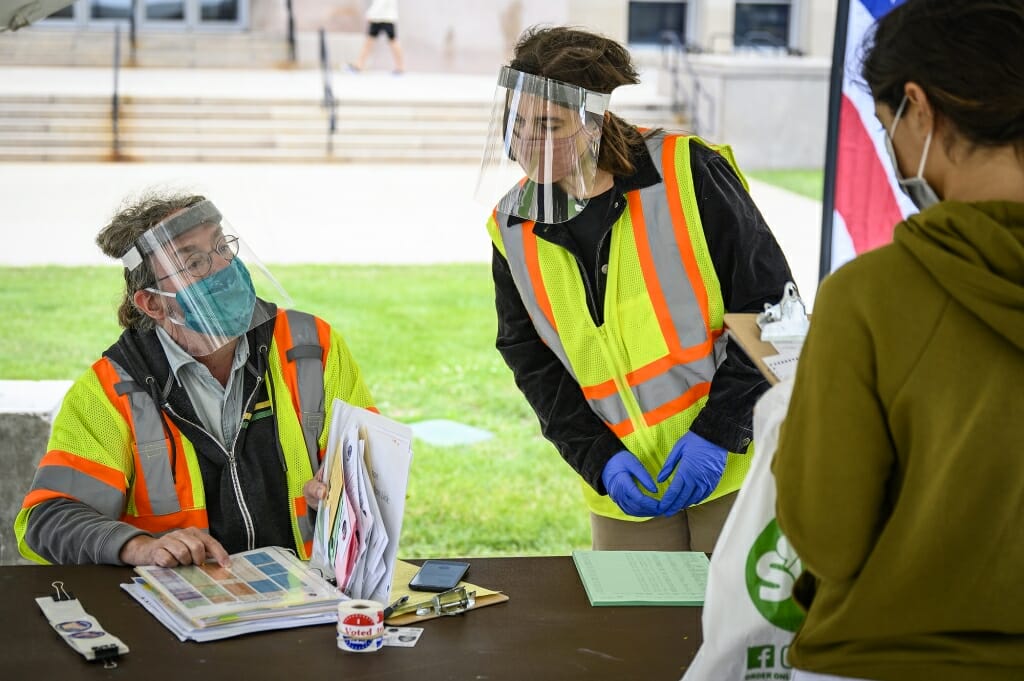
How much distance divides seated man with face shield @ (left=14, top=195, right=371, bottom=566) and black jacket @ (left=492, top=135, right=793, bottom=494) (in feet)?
1.61

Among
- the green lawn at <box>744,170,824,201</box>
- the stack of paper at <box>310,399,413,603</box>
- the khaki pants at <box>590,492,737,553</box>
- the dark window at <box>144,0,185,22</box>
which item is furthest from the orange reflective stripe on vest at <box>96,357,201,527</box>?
the dark window at <box>144,0,185,22</box>

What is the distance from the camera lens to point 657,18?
23.3m

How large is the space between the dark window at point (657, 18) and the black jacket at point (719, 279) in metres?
21.3

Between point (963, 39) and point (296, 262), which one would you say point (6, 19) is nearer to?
point (963, 39)

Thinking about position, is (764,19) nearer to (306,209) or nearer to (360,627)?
(306,209)

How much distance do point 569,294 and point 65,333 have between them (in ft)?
21.1

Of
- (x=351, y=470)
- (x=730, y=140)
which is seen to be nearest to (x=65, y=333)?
(x=351, y=470)

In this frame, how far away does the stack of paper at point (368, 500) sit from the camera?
7.11 ft

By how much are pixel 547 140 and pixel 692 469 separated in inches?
31.1

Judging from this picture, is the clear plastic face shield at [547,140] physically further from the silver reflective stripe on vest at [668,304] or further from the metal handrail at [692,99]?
the metal handrail at [692,99]

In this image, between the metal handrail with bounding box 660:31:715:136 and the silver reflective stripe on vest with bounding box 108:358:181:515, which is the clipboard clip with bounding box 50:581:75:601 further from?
the metal handrail with bounding box 660:31:715:136

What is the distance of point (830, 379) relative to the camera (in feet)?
4.58

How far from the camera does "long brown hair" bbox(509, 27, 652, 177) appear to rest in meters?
2.66

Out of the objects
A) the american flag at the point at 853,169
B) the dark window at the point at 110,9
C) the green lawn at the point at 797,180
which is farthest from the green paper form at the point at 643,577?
the dark window at the point at 110,9
